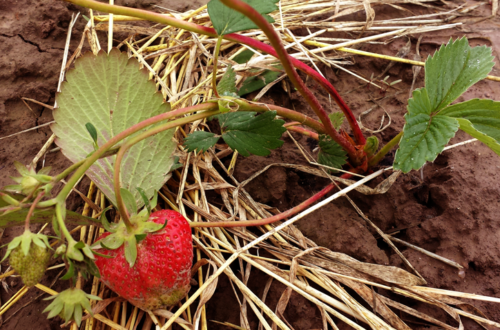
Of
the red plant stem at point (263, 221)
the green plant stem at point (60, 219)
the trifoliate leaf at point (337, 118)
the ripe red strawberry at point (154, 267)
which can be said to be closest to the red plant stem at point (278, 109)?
the trifoliate leaf at point (337, 118)

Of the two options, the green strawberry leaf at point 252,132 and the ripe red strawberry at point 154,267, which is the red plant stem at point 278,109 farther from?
the ripe red strawberry at point 154,267

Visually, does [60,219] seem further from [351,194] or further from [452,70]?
[452,70]

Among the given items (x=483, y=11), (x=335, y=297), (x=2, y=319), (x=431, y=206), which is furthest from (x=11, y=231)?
(x=483, y=11)

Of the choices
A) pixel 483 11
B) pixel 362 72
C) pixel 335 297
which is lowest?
pixel 335 297

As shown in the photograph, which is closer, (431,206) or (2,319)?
(2,319)

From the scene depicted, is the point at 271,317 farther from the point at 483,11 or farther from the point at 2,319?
the point at 483,11

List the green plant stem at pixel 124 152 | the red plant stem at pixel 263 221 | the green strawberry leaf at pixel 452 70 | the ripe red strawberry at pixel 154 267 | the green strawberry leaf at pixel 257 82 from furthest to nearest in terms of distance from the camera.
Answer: the green strawberry leaf at pixel 257 82 < the red plant stem at pixel 263 221 < the green strawberry leaf at pixel 452 70 < the ripe red strawberry at pixel 154 267 < the green plant stem at pixel 124 152

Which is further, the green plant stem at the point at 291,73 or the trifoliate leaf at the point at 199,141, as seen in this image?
the trifoliate leaf at the point at 199,141
